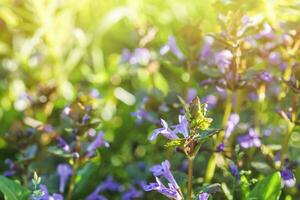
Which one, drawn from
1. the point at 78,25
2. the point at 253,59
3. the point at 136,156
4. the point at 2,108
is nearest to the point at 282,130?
the point at 253,59

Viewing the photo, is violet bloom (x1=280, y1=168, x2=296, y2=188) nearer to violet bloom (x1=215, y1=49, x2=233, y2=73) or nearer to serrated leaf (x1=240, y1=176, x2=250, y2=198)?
serrated leaf (x1=240, y1=176, x2=250, y2=198)

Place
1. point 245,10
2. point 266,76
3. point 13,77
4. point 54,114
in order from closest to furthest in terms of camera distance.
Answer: point 266,76, point 245,10, point 54,114, point 13,77

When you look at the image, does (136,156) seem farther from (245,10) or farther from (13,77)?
Answer: (13,77)

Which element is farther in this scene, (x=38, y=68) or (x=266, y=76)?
(x=38, y=68)

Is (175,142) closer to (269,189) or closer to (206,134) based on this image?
(206,134)

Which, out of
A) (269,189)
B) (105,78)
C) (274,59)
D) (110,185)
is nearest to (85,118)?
(110,185)

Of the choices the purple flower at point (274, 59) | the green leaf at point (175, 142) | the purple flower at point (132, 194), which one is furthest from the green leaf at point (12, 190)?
the purple flower at point (274, 59)

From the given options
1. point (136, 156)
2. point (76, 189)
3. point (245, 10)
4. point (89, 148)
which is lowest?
point (136, 156)
